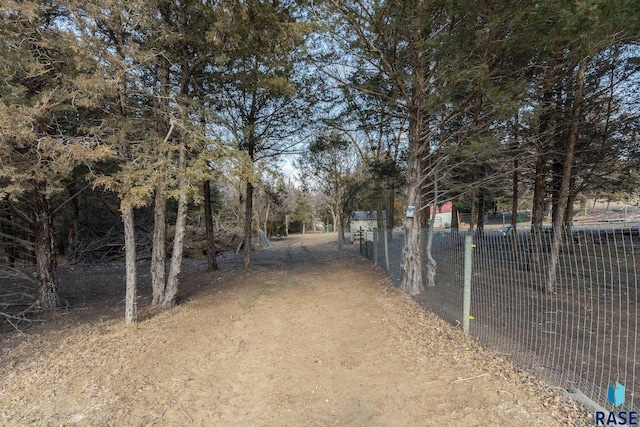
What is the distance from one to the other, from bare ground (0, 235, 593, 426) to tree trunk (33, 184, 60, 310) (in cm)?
141

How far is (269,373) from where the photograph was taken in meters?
3.44

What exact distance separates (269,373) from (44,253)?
6.15 metres

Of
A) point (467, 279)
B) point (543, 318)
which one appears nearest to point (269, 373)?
point (467, 279)

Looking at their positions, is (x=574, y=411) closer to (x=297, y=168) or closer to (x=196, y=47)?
(x=196, y=47)

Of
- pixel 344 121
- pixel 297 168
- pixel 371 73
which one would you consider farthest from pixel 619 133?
pixel 297 168

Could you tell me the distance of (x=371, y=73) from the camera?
7.45 m

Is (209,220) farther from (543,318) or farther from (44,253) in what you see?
(543,318)

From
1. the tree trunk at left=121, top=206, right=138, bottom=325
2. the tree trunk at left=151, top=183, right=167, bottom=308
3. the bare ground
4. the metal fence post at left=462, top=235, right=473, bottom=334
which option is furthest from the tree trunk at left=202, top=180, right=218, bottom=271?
the metal fence post at left=462, top=235, right=473, bottom=334

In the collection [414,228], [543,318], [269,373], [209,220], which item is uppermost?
[209,220]

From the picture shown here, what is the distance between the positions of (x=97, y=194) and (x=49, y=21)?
9.12m

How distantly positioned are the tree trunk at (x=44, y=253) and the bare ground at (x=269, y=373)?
1409 mm

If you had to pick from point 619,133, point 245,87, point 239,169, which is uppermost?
point 245,87

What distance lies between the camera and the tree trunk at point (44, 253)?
6480 millimetres

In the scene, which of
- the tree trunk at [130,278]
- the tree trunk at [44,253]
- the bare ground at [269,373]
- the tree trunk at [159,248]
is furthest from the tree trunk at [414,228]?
the tree trunk at [44,253]
